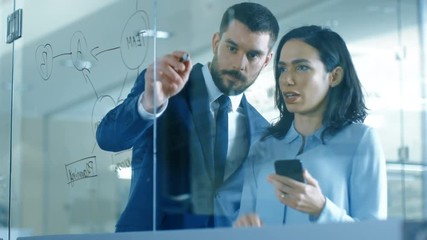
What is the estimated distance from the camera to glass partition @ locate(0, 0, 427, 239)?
2.68m

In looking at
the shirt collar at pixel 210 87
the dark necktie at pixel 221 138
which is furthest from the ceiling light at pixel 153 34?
the dark necktie at pixel 221 138

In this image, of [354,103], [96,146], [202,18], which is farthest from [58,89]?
[354,103]

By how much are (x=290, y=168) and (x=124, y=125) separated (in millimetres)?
918

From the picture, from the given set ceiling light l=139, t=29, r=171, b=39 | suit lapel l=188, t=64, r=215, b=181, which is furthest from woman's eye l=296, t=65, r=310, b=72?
ceiling light l=139, t=29, r=171, b=39

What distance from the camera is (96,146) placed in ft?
12.7

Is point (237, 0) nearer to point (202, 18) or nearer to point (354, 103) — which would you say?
point (202, 18)

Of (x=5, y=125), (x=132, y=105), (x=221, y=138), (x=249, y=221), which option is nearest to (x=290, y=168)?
(x=249, y=221)

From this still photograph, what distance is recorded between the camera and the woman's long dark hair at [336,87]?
9.22 feet

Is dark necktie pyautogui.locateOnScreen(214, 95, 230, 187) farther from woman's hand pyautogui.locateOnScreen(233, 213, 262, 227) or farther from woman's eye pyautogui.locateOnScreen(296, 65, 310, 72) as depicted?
woman's eye pyautogui.locateOnScreen(296, 65, 310, 72)

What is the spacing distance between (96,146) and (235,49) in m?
0.88

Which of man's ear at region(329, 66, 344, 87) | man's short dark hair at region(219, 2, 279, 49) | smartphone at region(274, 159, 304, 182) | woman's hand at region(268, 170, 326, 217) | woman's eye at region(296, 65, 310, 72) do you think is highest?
man's short dark hair at region(219, 2, 279, 49)

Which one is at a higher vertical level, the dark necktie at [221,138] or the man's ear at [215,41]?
the man's ear at [215,41]

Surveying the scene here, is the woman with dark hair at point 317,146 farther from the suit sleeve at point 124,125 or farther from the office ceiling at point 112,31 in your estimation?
the suit sleeve at point 124,125

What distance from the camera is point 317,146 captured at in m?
2.90
